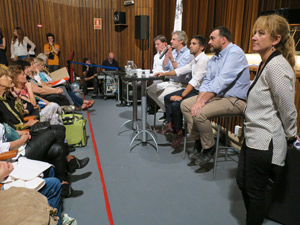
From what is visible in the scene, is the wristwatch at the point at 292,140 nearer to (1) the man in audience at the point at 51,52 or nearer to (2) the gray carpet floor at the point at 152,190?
(2) the gray carpet floor at the point at 152,190

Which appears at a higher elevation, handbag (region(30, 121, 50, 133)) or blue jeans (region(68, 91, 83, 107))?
handbag (region(30, 121, 50, 133))

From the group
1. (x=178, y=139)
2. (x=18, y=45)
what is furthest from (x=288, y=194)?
(x=18, y=45)

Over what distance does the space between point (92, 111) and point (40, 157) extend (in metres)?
3.23

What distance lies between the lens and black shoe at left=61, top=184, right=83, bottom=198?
2.17 m

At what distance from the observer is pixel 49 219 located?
1.27 meters

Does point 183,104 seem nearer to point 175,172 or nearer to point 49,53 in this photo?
point 175,172

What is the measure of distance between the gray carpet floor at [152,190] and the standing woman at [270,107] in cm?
68

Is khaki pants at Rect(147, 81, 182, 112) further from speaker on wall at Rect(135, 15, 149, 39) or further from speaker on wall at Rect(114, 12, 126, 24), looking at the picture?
speaker on wall at Rect(114, 12, 126, 24)

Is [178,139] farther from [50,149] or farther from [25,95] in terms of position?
[25,95]

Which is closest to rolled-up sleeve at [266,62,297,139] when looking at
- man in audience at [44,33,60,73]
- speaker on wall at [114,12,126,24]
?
speaker on wall at [114,12,126,24]

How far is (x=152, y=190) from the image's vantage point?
239 cm

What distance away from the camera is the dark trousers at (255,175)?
1467mm

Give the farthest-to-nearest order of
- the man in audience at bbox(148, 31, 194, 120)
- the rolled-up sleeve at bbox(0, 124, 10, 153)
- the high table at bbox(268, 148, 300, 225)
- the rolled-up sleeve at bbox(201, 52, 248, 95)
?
the man in audience at bbox(148, 31, 194, 120) → the rolled-up sleeve at bbox(201, 52, 248, 95) → the rolled-up sleeve at bbox(0, 124, 10, 153) → the high table at bbox(268, 148, 300, 225)

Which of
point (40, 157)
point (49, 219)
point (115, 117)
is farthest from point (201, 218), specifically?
point (115, 117)
